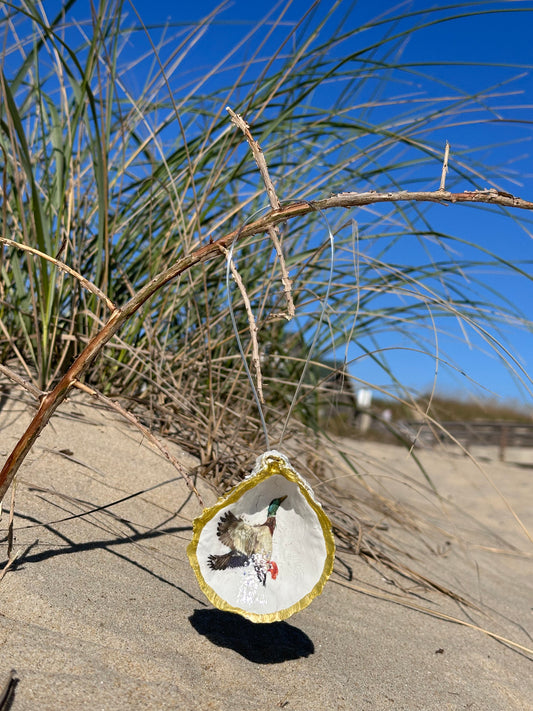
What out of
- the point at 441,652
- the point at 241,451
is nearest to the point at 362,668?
the point at 441,652

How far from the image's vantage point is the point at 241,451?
4.99 ft

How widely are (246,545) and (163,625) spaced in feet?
0.66

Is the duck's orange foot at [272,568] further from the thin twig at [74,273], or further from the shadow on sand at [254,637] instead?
the thin twig at [74,273]

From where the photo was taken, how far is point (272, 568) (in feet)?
2.93

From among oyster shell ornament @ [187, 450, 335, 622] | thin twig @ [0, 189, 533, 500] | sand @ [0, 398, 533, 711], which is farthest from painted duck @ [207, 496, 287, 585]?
thin twig @ [0, 189, 533, 500]

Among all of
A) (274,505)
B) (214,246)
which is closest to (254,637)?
(274,505)

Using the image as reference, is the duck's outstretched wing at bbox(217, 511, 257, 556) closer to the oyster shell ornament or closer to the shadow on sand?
the oyster shell ornament

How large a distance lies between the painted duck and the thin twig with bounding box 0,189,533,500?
0.28m

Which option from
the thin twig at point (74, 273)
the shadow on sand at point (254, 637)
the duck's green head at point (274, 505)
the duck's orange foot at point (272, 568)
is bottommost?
the shadow on sand at point (254, 637)

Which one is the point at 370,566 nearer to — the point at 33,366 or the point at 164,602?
the point at 164,602

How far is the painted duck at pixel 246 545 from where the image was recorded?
0.89 m

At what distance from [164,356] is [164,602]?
0.75 metres

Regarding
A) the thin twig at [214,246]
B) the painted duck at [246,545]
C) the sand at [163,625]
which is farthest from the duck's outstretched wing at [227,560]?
the thin twig at [214,246]

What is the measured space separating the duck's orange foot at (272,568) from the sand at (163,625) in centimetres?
15
